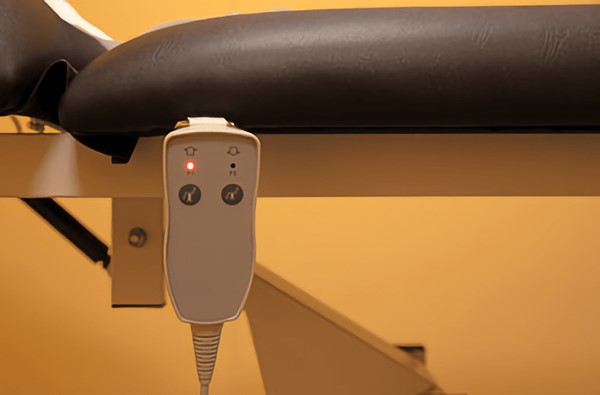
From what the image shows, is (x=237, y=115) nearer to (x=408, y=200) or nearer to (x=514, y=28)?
(x=514, y=28)

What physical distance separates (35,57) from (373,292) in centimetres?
92

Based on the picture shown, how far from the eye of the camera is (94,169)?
1.50ft

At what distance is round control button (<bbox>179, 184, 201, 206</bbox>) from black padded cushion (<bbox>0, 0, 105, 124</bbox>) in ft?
0.46

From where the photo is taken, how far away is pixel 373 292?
3.83 ft

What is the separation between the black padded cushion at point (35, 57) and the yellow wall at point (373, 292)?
2.48 feet

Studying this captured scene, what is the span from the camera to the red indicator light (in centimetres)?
34

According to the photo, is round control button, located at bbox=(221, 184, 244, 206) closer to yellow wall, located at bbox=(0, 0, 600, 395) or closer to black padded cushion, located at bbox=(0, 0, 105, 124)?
black padded cushion, located at bbox=(0, 0, 105, 124)

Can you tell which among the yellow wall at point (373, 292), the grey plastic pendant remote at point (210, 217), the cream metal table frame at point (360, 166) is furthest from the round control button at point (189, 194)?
the yellow wall at point (373, 292)

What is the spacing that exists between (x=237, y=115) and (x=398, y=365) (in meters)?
0.58

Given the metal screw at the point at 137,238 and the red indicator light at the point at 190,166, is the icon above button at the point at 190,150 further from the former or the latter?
the metal screw at the point at 137,238

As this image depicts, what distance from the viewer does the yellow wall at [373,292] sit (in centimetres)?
114

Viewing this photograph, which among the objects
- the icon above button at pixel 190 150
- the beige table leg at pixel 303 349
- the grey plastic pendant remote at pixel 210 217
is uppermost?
the icon above button at pixel 190 150

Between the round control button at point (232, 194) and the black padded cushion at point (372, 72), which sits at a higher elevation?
the black padded cushion at point (372, 72)

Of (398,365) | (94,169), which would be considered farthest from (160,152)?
(398,365)
